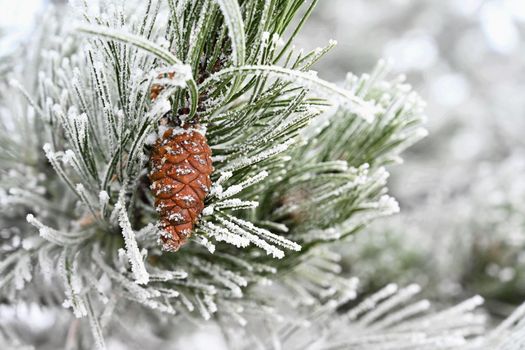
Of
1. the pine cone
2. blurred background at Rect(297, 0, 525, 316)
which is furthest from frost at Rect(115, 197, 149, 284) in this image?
blurred background at Rect(297, 0, 525, 316)

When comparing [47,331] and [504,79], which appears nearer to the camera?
[47,331]

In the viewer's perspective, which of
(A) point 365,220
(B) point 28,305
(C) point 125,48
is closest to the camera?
(C) point 125,48

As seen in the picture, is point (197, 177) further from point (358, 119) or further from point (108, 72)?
point (358, 119)

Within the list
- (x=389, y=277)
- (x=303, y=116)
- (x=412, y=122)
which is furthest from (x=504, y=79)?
(x=303, y=116)

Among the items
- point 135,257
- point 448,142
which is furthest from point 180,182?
point 448,142

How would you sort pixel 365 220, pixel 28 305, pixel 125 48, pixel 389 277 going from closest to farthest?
pixel 125 48
pixel 365 220
pixel 28 305
pixel 389 277

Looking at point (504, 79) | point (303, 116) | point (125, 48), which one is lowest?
point (303, 116)

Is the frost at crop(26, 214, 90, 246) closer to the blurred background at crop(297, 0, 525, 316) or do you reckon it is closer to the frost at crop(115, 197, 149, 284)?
the frost at crop(115, 197, 149, 284)
